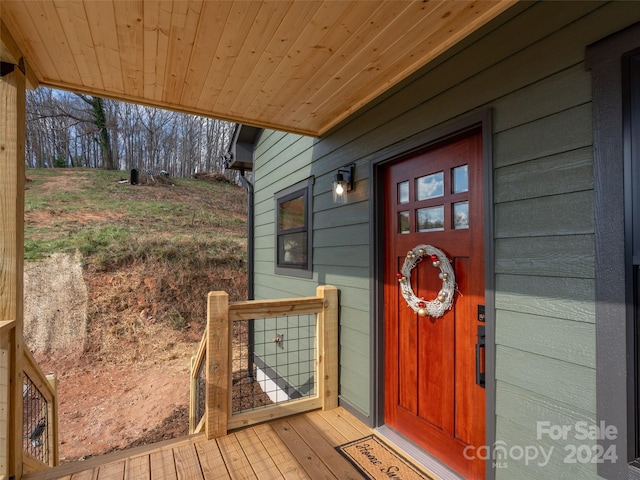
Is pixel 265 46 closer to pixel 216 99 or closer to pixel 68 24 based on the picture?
pixel 216 99

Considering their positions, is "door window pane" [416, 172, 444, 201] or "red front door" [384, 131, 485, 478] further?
"door window pane" [416, 172, 444, 201]

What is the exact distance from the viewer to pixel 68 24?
1.62 metres

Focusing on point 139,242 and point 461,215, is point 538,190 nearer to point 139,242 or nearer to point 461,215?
point 461,215

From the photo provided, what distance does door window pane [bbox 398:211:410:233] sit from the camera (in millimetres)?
2273

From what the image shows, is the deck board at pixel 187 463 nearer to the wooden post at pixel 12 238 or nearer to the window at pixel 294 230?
the wooden post at pixel 12 238

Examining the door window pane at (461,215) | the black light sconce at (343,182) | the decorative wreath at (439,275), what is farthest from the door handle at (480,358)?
the black light sconce at (343,182)

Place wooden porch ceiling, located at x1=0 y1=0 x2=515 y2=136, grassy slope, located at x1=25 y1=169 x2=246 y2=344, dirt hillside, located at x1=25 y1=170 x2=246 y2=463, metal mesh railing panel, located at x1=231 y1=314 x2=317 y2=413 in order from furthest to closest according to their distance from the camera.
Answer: grassy slope, located at x1=25 y1=169 x2=246 y2=344 → dirt hillside, located at x1=25 y1=170 x2=246 y2=463 → metal mesh railing panel, located at x1=231 y1=314 x2=317 y2=413 → wooden porch ceiling, located at x1=0 y1=0 x2=515 y2=136

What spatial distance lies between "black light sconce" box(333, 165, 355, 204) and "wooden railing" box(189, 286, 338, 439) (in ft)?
2.74

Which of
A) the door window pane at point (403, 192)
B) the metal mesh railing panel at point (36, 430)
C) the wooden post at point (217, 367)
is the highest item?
the door window pane at point (403, 192)

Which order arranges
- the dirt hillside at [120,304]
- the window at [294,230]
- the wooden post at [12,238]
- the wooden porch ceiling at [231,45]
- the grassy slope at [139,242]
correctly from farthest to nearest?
the grassy slope at [139,242]
the dirt hillside at [120,304]
the window at [294,230]
the wooden post at [12,238]
the wooden porch ceiling at [231,45]

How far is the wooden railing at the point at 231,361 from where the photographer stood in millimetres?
2318

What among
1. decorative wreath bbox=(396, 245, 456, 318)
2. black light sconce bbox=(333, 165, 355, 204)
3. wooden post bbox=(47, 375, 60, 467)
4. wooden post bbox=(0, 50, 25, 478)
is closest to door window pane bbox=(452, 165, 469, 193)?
decorative wreath bbox=(396, 245, 456, 318)

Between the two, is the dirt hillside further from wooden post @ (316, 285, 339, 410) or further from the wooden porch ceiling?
the wooden porch ceiling

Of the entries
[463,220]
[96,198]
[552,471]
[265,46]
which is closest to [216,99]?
[265,46]
